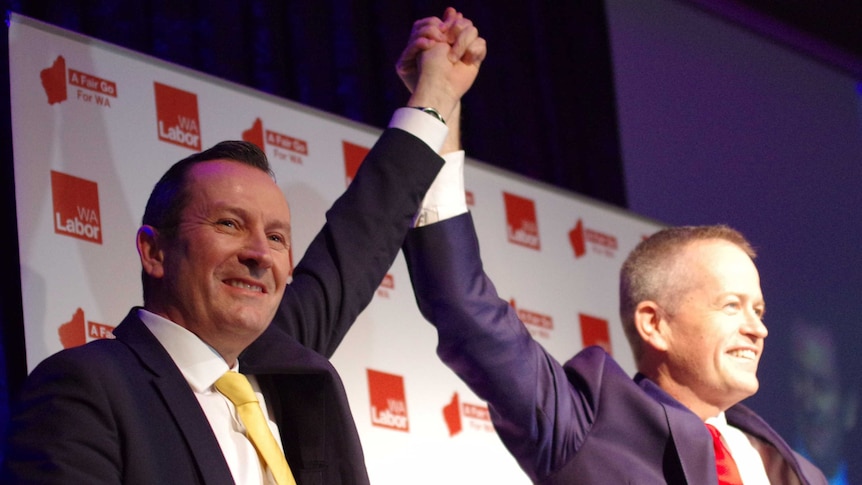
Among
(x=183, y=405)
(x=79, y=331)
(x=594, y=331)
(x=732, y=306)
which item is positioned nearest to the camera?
(x=183, y=405)

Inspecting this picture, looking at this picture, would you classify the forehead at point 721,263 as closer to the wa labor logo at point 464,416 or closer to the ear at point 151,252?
the wa labor logo at point 464,416

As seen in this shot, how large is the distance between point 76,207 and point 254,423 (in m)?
1.18

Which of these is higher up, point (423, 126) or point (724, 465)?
point (423, 126)

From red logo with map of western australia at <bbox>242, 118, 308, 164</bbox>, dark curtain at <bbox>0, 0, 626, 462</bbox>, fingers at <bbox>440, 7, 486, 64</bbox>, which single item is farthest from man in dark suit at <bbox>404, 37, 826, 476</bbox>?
dark curtain at <bbox>0, 0, 626, 462</bbox>

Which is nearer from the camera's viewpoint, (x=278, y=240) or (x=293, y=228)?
(x=278, y=240)

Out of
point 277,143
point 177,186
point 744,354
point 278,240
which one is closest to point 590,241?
point 277,143

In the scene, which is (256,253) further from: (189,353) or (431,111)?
(431,111)

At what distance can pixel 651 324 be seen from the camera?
3.00 metres

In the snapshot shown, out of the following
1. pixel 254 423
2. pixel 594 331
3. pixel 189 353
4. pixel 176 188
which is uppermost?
pixel 594 331

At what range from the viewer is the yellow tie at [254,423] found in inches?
78.3

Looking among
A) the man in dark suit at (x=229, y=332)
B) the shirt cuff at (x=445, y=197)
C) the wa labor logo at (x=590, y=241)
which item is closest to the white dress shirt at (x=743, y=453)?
the shirt cuff at (x=445, y=197)

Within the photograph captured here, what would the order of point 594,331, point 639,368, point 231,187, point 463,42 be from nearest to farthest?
point 231,187 → point 463,42 → point 639,368 → point 594,331

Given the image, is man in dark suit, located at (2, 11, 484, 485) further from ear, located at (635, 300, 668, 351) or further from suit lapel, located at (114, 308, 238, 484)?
ear, located at (635, 300, 668, 351)

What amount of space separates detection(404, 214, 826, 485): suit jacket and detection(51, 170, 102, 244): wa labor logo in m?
0.85
